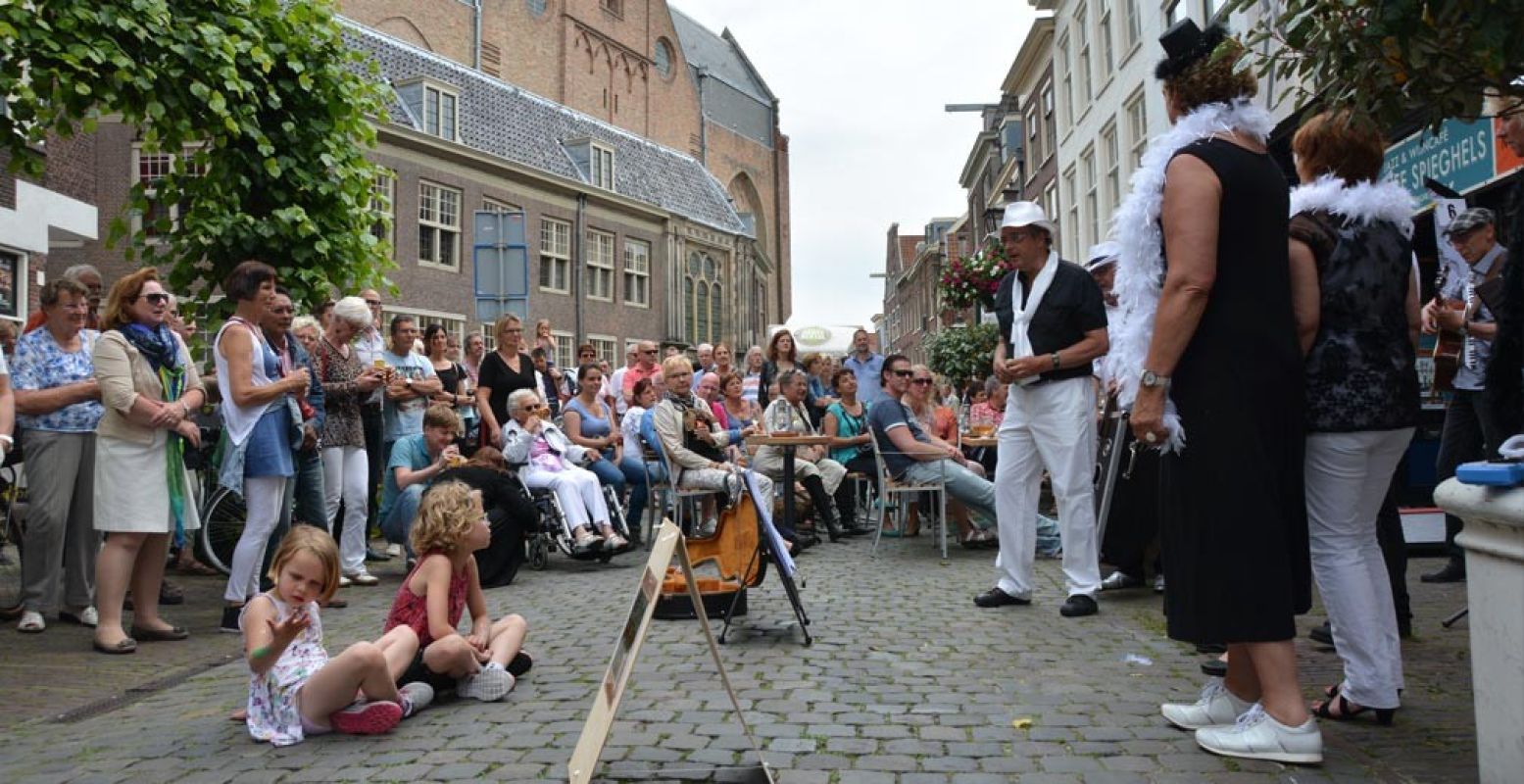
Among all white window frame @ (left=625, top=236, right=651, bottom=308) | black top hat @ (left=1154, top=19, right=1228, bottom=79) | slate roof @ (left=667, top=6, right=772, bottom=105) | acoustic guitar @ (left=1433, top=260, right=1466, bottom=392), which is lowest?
acoustic guitar @ (left=1433, top=260, right=1466, bottom=392)

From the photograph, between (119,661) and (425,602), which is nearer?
(425,602)

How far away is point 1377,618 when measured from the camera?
3389mm

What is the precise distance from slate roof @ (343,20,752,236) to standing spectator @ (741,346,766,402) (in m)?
16.9

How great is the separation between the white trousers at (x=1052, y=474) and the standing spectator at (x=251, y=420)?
3901 millimetres

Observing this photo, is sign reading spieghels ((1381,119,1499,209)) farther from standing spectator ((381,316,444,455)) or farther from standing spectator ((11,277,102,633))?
standing spectator ((11,277,102,633))

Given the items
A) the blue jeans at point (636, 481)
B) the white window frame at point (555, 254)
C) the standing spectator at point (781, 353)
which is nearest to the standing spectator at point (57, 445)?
the blue jeans at point (636, 481)

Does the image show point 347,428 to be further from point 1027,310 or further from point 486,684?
point 1027,310

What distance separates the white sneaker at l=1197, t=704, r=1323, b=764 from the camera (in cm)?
306

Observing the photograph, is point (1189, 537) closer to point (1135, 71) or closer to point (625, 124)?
point (1135, 71)

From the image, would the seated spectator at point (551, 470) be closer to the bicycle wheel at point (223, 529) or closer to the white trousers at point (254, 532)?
the bicycle wheel at point (223, 529)

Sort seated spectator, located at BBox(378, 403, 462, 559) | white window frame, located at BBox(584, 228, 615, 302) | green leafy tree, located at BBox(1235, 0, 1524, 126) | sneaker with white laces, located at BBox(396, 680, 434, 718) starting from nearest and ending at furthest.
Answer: green leafy tree, located at BBox(1235, 0, 1524, 126) → sneaker with white laces, located at BBox(396, 680, 434, 718) → seated spectator, located at BBox(378, 403, 462, 559) → white window frame, located at BBox(584, 228, 615, 302)

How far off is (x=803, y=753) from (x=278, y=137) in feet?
24.5

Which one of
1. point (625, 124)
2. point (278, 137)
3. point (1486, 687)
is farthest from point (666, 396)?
point (625, 124)

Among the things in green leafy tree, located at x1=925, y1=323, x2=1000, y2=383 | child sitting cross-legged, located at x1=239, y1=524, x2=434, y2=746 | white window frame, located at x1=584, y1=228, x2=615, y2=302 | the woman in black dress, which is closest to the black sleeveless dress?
the woman in black dress
